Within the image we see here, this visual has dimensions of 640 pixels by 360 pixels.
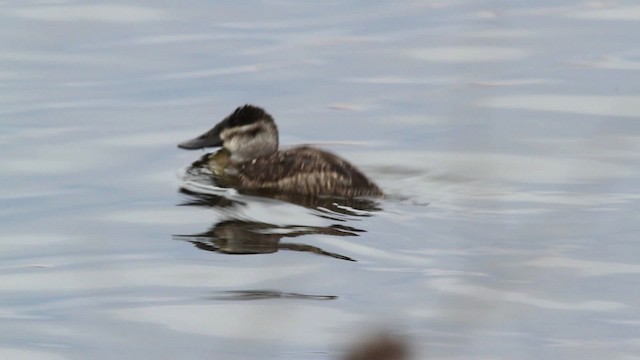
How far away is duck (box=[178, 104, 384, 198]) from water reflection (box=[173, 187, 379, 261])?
0.23ft

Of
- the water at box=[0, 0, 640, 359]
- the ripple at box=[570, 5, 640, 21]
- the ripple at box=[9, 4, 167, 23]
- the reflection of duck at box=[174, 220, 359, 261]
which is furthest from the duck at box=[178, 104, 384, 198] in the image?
the ripple at box=[570, 5, 640, 21]

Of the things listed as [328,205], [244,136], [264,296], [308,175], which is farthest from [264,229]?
[244,136]

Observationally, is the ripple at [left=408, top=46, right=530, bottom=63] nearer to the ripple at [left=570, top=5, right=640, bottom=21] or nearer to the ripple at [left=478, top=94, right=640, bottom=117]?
the ripple at [left=478, top=94, right=640, bottom=117]

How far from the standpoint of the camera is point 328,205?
9016mm

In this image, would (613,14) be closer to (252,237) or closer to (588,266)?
(252,237)

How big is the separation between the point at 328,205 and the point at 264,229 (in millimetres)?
744

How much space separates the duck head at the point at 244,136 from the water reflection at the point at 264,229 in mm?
679

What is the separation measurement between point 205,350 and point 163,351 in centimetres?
14

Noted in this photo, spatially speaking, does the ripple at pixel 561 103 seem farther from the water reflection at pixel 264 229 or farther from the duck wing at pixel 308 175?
the water reflection at pixel 264 229

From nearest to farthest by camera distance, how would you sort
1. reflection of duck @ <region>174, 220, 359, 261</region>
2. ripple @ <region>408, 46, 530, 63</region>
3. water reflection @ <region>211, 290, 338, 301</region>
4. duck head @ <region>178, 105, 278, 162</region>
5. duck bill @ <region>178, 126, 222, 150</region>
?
water reflection @ <region>211, 290, 338, 301</region> → reflection of duck @ <region>174, 220, 359, 261</region> → duck head @ <region>178, 105, 278, 162</region> → duck bill @ <region>178, 126, 222, 150</region> → ripple @ <region>408, 46, 530, 63</region>

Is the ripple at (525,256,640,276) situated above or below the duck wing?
below

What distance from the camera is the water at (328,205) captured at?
616 centimetres

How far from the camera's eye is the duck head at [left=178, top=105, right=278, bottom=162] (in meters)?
9.95

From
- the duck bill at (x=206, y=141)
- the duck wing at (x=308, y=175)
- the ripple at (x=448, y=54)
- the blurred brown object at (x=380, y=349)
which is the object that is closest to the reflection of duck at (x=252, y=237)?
the duck wing at (x=308, y=175)
